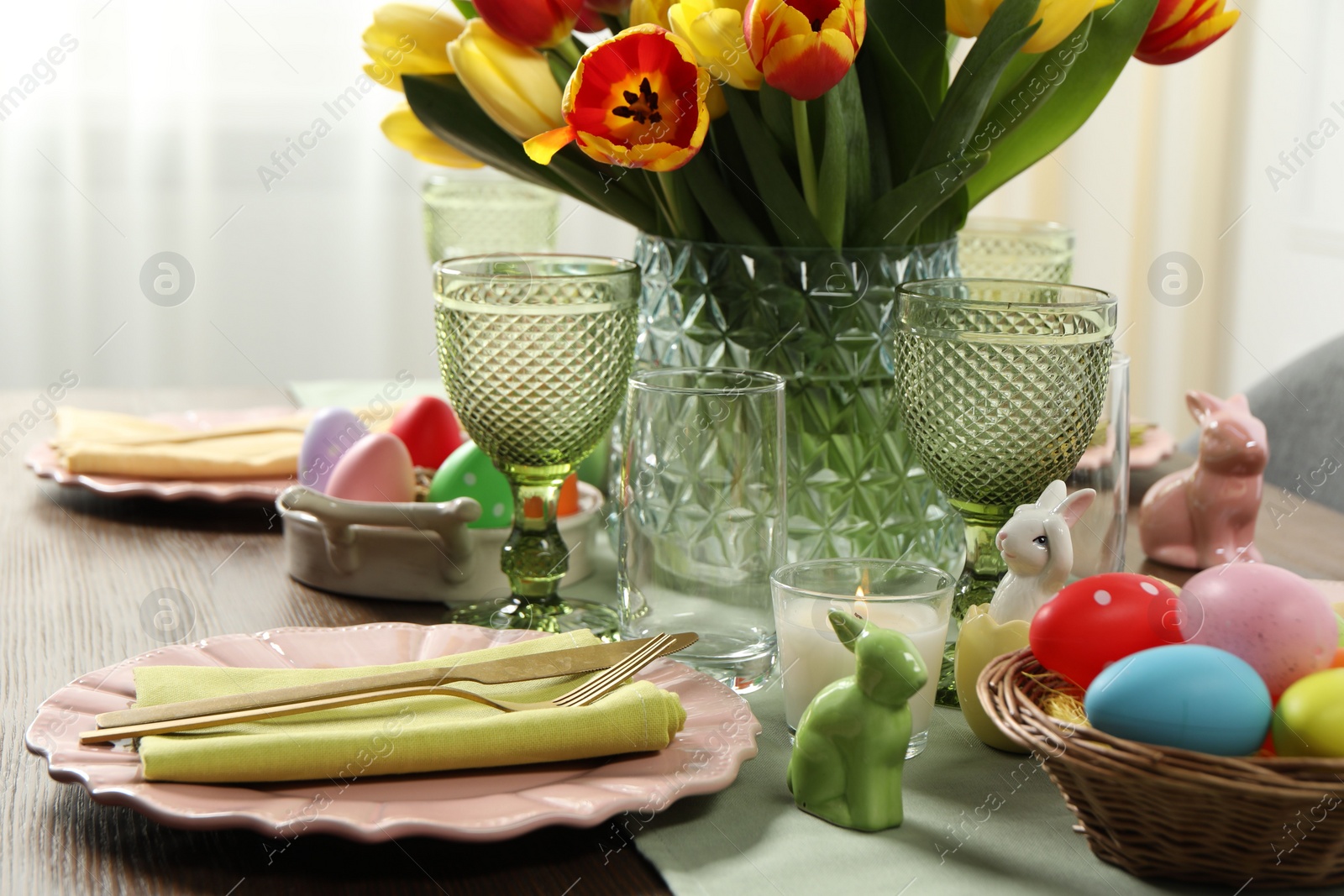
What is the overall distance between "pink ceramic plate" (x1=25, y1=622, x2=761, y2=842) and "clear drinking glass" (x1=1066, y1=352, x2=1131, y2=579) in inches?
10.9

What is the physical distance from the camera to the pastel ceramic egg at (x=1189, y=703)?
420mm

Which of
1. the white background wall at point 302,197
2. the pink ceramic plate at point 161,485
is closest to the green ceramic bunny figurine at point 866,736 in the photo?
the pink ceramic plate at point 161,485

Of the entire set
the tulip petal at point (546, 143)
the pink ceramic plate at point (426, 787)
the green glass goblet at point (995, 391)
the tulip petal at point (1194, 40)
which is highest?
the tulip petal at point (1194, 40)

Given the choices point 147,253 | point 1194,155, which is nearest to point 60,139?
point 147,253

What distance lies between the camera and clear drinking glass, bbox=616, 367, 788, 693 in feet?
2.03

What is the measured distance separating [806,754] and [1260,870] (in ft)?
0.53

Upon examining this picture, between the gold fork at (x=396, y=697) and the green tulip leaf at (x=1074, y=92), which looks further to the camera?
the green tulip leaf at (x=1074, y=92)

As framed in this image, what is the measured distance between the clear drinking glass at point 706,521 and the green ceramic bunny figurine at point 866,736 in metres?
0.13

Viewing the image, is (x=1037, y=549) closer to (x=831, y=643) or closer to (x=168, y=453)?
(x=831, y=643)

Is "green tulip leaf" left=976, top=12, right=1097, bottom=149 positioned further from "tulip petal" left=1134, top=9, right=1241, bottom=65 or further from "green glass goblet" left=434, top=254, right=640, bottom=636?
"green glass goblet" left=434, top=254, right=640, bottom=636

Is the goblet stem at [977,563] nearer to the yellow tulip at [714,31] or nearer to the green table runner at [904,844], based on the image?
the green table runner at [904,844]

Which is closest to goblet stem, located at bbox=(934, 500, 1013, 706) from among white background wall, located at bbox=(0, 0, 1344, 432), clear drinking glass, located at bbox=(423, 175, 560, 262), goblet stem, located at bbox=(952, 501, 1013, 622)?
goblet stem, located at bbox=(952, 501, 1013, 622)

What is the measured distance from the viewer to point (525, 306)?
671 millimetres

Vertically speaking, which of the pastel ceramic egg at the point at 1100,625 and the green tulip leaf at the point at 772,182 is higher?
the green tulip leaf at the point at 772,182
